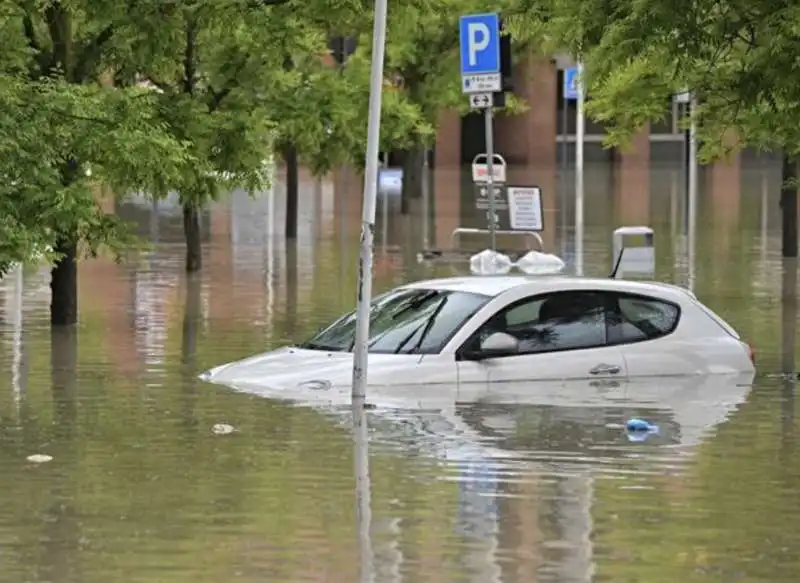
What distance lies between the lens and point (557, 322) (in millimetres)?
15938

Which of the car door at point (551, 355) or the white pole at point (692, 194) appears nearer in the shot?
the car door at point (551, 355)

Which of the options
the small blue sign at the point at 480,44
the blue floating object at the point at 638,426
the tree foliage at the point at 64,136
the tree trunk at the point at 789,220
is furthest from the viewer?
the tree trunk at the point at 789,220

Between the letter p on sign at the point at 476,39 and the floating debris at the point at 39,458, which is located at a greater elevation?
the letter p on sign at the point at 476,39

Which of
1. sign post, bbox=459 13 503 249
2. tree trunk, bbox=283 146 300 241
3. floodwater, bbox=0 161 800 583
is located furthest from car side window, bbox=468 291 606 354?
tree trunk, bbox=283 146 300 241

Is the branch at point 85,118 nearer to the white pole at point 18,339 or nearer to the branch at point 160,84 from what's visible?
the white pole at point 18,339

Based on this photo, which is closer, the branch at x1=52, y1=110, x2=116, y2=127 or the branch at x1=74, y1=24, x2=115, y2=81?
the branch at x1=52, y1=110, x2=116, y2=127

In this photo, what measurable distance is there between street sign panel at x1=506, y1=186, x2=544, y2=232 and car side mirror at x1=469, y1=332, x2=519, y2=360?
17.6 metres

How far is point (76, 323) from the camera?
21.6 metres

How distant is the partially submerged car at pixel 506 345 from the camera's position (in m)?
15.3

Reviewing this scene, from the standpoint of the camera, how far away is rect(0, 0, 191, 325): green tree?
14125mm

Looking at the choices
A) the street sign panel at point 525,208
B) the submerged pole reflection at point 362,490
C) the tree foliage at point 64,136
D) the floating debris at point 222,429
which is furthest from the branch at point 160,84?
the street sign panel at point 525,208

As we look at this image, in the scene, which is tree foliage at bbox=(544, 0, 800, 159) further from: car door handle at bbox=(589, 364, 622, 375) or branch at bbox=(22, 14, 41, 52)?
branch at bbox=(22, 14, 41, 52)

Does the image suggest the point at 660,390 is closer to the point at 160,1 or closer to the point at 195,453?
the point at 195,453

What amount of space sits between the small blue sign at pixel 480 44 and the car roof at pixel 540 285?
8.60m
